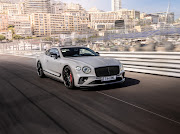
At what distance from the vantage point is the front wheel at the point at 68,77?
6.67m

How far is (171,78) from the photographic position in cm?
827

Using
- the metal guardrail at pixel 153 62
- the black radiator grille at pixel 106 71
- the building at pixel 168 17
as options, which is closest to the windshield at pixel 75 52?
the black radiator grille at pixel 106 71

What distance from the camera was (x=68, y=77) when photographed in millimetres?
6855

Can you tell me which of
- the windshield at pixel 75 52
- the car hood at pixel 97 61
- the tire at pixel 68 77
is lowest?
the tire at pixel 68 77

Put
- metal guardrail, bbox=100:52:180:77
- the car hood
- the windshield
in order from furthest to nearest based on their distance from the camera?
metal guardrail, bbox=100:52:180:77 → the windshield → the car hood

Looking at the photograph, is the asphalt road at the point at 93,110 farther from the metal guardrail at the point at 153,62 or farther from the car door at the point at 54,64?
the metal guardrail at the point at 153,62

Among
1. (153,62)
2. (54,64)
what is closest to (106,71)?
(54,64)

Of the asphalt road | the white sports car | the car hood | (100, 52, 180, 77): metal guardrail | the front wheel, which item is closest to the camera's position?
the asphalt road

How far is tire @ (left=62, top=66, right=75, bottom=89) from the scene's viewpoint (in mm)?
6671

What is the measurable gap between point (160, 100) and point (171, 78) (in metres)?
3.19

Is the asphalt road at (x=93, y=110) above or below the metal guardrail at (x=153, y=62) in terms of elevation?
below

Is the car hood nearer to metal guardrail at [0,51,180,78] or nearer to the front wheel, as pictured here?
the front wheel

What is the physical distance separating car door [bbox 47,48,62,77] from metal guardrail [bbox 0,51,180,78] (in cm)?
385

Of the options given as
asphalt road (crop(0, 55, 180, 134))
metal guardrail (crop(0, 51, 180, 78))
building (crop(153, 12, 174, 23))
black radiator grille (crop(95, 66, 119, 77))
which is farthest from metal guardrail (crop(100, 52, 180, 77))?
black radiator grille (crop(95, 66, 119, 77))
